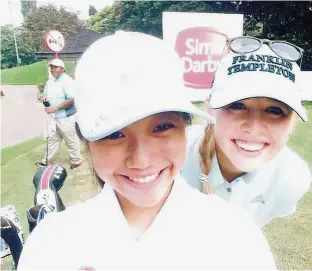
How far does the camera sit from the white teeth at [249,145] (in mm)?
695

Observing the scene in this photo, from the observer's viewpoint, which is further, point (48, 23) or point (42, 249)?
point (48, 23)

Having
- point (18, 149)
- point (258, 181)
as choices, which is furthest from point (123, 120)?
point (18, 149)

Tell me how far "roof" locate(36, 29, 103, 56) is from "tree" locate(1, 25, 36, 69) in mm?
48

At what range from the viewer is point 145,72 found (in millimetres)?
490

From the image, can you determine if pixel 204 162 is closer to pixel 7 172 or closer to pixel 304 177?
pixel 304 177

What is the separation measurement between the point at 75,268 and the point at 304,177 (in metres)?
0.53

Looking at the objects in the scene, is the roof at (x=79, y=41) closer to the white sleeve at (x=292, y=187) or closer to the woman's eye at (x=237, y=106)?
the woman's eye at (x=237, y=106)

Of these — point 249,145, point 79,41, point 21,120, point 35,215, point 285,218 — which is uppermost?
point 79,41

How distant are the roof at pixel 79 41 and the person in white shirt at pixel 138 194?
0.39m

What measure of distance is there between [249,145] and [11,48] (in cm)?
98

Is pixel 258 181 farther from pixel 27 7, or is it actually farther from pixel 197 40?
pixel 197 40

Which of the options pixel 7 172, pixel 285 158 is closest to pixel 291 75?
pixel 285 158

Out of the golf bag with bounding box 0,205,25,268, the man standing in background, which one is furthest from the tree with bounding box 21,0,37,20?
the golf bag with bounding box 0,205,25,268

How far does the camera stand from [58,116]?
209 cm
